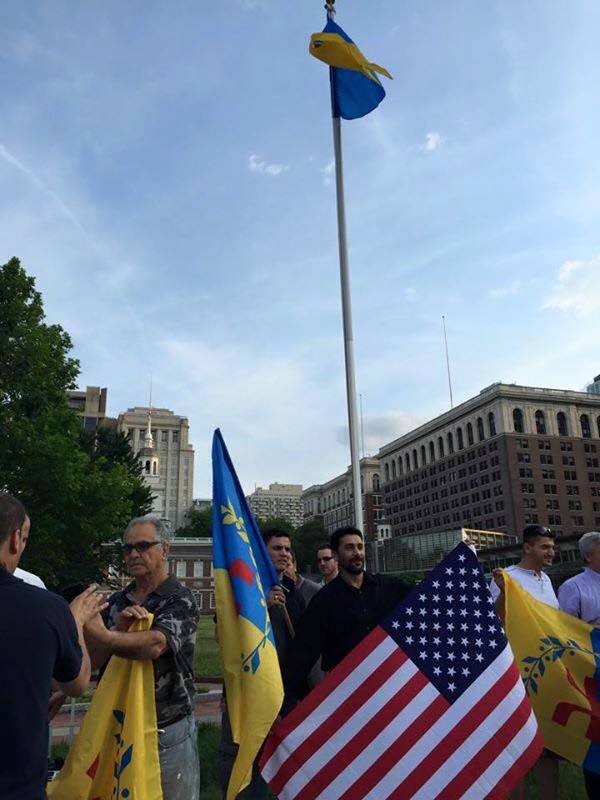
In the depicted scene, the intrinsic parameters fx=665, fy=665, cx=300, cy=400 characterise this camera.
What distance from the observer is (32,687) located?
270cm

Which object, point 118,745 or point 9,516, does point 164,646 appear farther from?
point 9,516

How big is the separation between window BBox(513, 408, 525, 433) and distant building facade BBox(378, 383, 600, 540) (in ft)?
0.51

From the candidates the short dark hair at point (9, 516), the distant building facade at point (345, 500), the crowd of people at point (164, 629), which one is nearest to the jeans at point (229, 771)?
the crowd of people at point (164, 629)

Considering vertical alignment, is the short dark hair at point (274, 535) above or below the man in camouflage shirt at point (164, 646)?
above

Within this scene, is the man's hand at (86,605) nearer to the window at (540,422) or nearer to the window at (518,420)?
the window at (518,420)

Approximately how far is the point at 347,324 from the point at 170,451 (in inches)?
7356

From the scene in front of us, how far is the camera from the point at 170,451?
192 m

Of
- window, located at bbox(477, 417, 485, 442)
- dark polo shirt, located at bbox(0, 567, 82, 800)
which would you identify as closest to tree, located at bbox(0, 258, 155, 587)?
dark polo shirt, located at bbox(0, 567, 82, 800)

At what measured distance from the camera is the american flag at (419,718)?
412cm

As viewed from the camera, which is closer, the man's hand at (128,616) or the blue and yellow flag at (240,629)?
the man's hand at (128,616)

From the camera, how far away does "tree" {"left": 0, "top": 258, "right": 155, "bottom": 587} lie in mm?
20297

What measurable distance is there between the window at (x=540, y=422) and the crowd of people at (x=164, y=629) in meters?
104

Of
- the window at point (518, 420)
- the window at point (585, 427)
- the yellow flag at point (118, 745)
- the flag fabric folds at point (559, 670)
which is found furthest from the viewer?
the window at point (585, 427)

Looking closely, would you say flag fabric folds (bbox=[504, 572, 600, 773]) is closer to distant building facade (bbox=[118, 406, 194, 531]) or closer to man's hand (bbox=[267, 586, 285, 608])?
man's hand (bbox=[267, 586, 285, 608])
